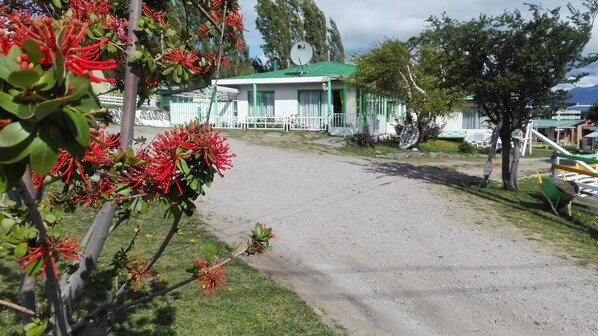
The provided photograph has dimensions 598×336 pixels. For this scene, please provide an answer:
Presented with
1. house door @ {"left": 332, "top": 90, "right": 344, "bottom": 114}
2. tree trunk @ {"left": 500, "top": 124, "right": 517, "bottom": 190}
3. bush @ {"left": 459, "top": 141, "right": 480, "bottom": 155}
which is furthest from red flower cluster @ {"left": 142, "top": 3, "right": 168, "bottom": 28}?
Result: bush @ {"left": 459, "top": 141, "right": 480, "bottom": 155}

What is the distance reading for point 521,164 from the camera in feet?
70.3

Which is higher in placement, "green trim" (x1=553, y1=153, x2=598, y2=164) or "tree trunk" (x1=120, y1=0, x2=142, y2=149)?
"tree trunk" (x1=120, y1=0, x2=142, y2=149)

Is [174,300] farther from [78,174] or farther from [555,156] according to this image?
[555,156]

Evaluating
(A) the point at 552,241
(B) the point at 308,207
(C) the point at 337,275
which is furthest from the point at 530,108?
(C) the point at 337,275

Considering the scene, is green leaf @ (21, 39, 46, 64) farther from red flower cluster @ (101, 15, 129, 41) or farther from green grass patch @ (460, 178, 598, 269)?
green grass patch @ (460, 178, 598, 269)

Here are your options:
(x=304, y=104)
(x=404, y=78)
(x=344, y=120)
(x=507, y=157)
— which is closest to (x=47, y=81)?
(x=507, y=157)

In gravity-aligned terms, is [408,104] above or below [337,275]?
above

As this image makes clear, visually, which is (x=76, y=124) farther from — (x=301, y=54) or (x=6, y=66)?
(x=301, y=54)

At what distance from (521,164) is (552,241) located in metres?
14.3

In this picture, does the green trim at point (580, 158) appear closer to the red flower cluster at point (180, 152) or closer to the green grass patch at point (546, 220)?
the green grass patch at point (546, 220)

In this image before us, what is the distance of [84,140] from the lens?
100cm

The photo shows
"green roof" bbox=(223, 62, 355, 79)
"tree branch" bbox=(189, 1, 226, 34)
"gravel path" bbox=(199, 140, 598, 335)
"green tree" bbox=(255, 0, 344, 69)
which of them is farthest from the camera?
"green tree" bbox=(255, 0, 344, 69)

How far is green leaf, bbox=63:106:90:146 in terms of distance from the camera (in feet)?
3.20

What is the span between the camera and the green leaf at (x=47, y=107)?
2.98ft
